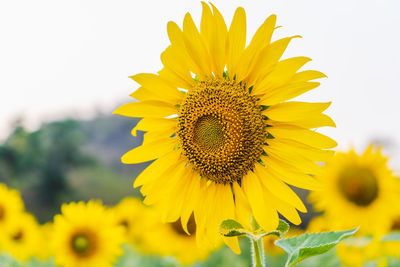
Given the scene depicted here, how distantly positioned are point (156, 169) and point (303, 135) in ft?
2.31

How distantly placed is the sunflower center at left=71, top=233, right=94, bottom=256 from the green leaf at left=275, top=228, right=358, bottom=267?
162 inches

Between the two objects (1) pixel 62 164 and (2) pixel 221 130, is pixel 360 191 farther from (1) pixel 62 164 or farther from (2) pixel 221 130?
(1) pixel 62 164

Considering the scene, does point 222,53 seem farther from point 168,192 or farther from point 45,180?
point 45,180

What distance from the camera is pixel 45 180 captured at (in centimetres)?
3100

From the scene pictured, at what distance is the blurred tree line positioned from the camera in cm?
2903

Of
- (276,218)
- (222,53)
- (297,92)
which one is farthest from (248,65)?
(276,218)

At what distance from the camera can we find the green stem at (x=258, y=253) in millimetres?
1699

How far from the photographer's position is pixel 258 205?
1.96 meters

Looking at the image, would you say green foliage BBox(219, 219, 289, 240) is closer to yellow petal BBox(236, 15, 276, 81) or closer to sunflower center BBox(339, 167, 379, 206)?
yellow petal BBox(236, 15, 276, 81)

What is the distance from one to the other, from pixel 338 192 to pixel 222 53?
3.81 m

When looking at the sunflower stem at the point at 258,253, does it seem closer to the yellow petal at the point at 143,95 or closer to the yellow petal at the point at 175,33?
the yellow petal at the point at 143,95

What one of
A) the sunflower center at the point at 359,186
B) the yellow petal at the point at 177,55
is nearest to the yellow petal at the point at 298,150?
the yellow petal at the point at 177,55

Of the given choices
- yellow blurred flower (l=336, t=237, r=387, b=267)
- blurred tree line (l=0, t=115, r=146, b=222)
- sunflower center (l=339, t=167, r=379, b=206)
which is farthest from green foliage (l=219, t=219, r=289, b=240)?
blurred tree line (l=0, t=115, r=146, b=222)

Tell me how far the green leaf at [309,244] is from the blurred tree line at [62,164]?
25.2 meters
